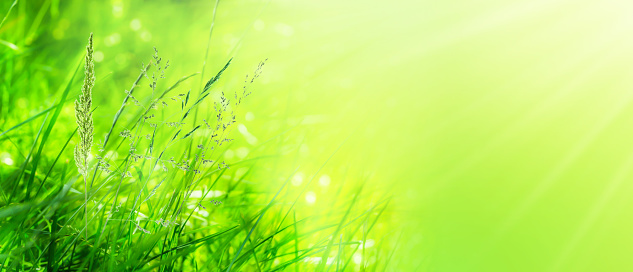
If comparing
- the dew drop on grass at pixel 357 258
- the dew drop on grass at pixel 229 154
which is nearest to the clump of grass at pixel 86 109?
the dew drop on grass at pixel 357 258

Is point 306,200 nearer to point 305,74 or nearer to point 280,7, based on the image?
point 305,74

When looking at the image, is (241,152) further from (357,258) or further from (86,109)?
(86,109)

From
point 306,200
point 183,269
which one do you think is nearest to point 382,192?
point 306,200

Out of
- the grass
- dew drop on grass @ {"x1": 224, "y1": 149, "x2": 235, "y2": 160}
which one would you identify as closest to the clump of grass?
the grass

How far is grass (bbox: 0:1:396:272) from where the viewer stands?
0.91 m

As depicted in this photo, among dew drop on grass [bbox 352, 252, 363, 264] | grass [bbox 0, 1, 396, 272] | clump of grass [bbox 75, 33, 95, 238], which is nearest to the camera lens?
clump of grass [bbox 75, 33, 95, 238]

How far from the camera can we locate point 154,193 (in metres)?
0.91

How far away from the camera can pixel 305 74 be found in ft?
7.98

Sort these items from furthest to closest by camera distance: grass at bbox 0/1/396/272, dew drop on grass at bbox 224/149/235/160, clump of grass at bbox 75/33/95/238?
dew drop on grass at bbox 224/149/235/160 → grass at bbox 0/1/396/272 → clump of grass at bbox 75/33/95/238

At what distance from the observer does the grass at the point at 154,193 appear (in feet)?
2.98

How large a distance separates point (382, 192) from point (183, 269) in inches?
31.1

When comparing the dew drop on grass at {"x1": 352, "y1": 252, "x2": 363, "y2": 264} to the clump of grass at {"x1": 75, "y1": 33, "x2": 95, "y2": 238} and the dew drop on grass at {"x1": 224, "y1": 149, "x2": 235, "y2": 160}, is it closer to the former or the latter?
the dew drop on grass at {"x1": 224, "y1": 149, "x2": 235, "y2": 160}

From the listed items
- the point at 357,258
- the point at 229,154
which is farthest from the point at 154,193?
the point at 229,154

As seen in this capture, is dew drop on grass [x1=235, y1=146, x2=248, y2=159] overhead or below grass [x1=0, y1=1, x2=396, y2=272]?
overhead
